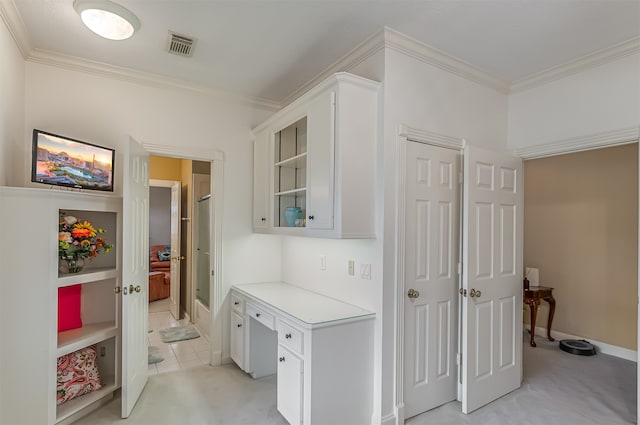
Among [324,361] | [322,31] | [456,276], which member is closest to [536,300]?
[456,276]

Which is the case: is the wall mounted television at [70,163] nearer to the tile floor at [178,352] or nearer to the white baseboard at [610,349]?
the tile floor at [178,352]

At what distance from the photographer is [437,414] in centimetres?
257

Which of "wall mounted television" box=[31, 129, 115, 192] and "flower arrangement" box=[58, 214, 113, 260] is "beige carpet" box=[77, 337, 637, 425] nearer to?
"flower arrangement" box=[58, 214, 113, 260]

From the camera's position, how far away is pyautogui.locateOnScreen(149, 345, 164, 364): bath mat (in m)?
3.54

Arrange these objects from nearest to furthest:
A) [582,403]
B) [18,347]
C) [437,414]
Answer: [18,347] → [437,414] → [582,403]

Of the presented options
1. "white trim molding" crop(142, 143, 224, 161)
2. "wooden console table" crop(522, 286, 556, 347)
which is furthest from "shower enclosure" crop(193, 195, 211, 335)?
"wooden console table" crop(522, 286, 556, 347)

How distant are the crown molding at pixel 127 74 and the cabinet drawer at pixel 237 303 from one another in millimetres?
1919

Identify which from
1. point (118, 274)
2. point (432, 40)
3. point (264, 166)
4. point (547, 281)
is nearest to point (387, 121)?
point (432, 40)

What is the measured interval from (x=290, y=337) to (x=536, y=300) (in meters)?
3.22

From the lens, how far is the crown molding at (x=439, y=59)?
94.5 inches

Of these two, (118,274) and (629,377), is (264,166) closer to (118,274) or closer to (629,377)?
(118,274)

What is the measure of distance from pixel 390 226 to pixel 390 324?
0.67 metres

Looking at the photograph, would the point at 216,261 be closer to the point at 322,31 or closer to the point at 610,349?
the point at 322,31

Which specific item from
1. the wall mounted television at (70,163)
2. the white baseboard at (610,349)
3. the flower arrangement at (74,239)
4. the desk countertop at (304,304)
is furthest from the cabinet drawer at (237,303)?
the white baseboard at (610,349)
